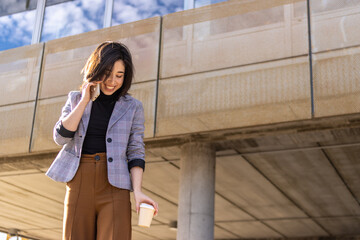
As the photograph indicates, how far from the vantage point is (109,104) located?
2.78 meters

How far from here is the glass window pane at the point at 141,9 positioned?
10328 millimetres

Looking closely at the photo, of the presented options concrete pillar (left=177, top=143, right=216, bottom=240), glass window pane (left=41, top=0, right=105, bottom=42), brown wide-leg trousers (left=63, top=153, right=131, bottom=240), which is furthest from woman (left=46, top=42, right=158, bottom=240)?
glass window pane (left=41, top=0, right=105, bottom=42)

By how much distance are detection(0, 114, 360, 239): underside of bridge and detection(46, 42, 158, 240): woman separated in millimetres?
5418

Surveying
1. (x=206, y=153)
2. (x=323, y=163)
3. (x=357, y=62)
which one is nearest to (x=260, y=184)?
(x=323, y=163)

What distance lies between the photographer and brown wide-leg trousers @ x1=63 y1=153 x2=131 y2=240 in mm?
2453

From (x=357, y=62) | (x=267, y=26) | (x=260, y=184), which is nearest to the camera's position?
(x=357, y=62)

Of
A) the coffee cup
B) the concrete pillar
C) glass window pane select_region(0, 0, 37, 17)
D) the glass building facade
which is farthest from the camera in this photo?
glass window pane select_region(0, 0, 37, 17)

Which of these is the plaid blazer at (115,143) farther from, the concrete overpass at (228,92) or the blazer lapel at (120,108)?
the concrete overpass at (228,92)

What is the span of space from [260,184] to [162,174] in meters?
2.50

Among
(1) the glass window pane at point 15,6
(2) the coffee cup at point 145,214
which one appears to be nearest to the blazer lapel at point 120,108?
(2) the coffee cup at point 145,214

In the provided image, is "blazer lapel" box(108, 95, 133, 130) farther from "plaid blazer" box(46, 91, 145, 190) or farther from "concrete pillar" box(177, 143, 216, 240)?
"concrete pillar" box(177, 143, 216, 240)

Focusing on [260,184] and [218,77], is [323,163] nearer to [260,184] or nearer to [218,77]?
[260,184]

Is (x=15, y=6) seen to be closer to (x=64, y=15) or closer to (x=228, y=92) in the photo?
(x=64, y=15)

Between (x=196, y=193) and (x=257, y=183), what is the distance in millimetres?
4034
